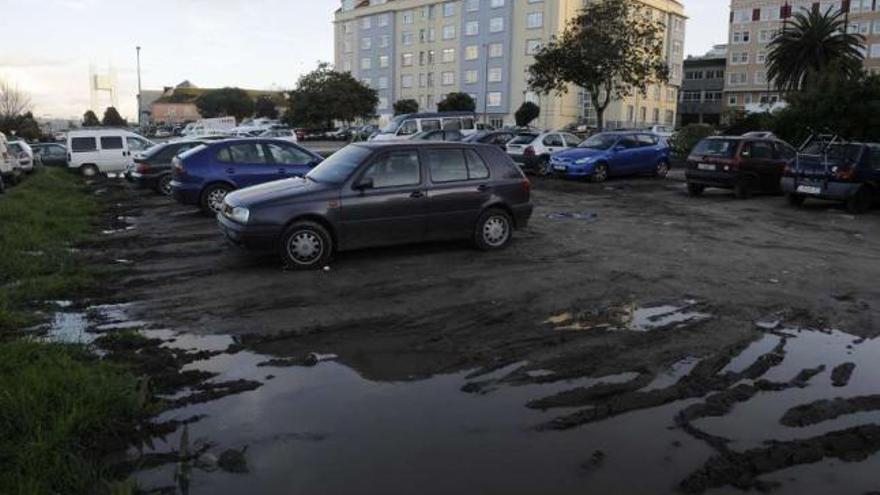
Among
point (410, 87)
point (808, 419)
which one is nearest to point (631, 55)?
point (808, 419)

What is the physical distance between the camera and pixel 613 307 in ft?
25.1

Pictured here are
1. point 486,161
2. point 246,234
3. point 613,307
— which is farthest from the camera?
point 486,161

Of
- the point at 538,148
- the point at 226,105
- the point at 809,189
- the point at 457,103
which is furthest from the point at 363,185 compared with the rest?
the point at 226,105

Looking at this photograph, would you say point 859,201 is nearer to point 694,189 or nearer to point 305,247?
point 694,189

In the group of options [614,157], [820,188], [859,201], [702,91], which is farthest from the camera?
[702,91]

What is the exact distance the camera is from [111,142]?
999 inches

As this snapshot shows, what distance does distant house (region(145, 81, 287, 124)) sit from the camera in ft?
411

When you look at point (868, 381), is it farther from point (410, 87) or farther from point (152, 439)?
point (410, 87)

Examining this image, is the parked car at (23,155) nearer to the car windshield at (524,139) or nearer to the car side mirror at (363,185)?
the car windshield at (524,139)

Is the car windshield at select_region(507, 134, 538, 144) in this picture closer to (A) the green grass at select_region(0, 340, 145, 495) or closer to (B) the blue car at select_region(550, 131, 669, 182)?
(B) the blue car at select_region(550, 131, 669, 182)

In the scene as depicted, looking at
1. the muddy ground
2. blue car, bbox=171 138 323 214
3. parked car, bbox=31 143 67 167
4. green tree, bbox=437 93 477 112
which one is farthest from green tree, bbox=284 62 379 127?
the muddy ground

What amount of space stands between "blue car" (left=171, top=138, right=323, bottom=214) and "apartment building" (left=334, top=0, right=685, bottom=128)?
65001 mm

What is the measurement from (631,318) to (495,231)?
3667 millimetres

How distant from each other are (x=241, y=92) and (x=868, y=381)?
120 metres
